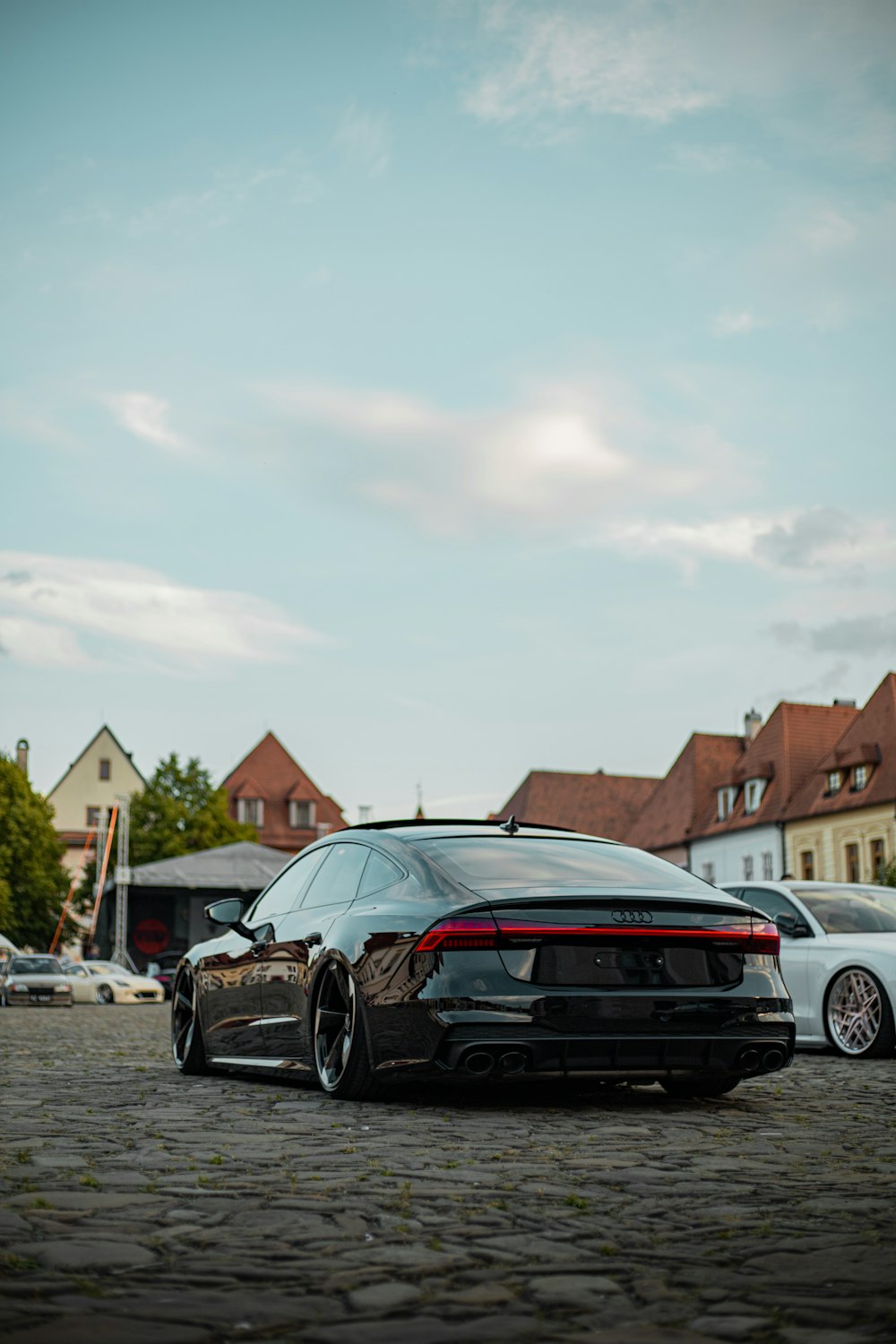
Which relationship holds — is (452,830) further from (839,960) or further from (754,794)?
(754,794)

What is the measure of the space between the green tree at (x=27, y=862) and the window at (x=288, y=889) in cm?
6017

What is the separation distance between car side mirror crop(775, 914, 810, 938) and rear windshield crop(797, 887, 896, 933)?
0.17m

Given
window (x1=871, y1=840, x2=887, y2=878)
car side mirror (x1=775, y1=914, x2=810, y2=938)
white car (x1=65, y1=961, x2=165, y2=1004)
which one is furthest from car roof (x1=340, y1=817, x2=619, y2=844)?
window (x1=871, y1=840, x2=887, y2=878)

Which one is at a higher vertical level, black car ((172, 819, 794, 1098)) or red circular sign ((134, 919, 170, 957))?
red circular sign ((134, 919, 170, 957))

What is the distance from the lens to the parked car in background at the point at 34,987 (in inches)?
1470

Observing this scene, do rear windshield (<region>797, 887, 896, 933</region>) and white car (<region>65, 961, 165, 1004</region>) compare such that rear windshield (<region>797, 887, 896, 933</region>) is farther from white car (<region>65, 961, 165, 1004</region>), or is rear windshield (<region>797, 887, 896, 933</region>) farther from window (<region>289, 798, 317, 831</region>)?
window (<region>289, 798, 317, 831</region>)

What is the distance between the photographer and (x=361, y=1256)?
390 centimetres

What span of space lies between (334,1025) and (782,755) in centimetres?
6374

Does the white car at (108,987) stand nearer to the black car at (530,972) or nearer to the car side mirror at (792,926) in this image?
the car side mirror at (792,926)

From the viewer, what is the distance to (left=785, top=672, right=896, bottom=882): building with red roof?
60812mm

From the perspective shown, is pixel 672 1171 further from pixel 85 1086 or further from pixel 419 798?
pixel 419 798

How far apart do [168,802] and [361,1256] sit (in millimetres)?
69454

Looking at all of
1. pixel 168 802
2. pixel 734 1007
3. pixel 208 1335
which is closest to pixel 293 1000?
pixel 734 1007

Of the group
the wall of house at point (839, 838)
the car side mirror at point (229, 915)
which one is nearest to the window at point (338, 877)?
the car side mirror at point (229, 915)
